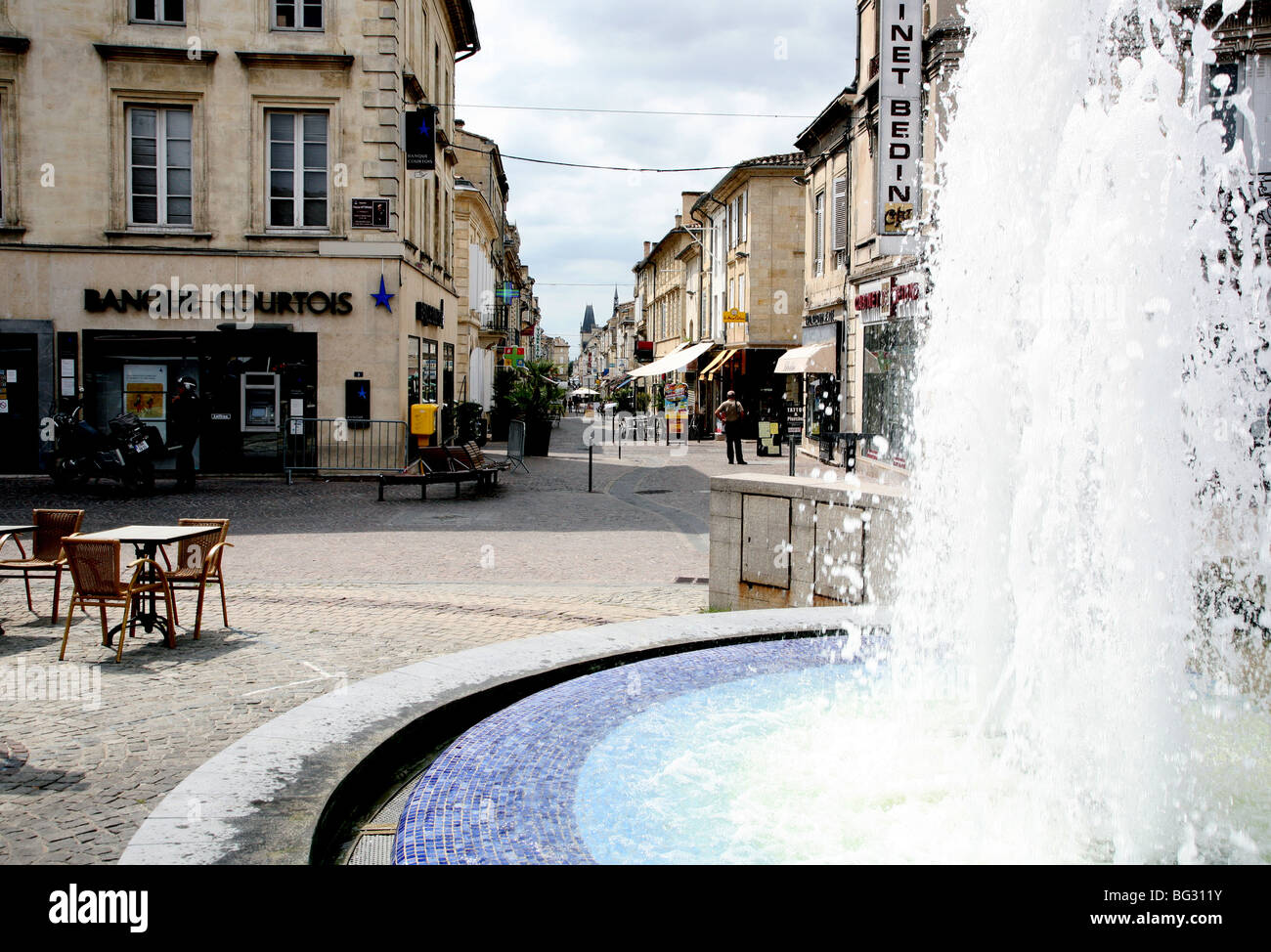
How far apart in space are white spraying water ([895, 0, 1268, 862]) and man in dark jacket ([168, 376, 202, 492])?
1423 centimetres

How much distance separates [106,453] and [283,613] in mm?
10638

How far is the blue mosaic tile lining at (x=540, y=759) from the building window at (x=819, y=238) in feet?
78.9

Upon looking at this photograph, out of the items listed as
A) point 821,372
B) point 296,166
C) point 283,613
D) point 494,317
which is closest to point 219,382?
point 296,166

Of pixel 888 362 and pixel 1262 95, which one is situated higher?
pixel 1262 95

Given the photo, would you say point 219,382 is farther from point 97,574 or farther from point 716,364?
point 716,364

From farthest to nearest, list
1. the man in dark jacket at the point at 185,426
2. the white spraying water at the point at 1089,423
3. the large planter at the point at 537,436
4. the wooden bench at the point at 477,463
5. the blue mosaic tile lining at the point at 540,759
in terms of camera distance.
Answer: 1. the large planter at the point at 537,436
2. the wooden bench at the point at 477,463
3. the man in dark jacket at the point at 185,426
4. the white spraying water at the point at 1089,423
5. the blue mosaic tile lining at the point at 540,759

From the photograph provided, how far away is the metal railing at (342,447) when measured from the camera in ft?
67.7

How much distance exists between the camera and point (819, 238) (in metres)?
30.2

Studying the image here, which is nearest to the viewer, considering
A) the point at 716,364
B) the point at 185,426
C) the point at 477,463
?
the point at 477,463

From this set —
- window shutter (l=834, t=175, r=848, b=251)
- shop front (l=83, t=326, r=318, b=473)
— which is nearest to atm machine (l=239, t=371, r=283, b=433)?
shop front (l=83, t=326, r=318, b=473)

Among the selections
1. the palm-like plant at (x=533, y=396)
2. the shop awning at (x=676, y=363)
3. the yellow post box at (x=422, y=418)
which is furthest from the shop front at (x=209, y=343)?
the shop awning at (x=676, y=363)

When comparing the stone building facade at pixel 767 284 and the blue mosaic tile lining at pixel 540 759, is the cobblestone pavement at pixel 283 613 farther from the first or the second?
the stone building facade at pixel 767 284

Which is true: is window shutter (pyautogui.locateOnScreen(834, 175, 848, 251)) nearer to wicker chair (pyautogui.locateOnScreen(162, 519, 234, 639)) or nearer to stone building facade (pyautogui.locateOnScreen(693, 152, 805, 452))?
stone building facade (pyautogui.locateOnScreen(693, 152, 805, 452))

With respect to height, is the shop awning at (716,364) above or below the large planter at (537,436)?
above
